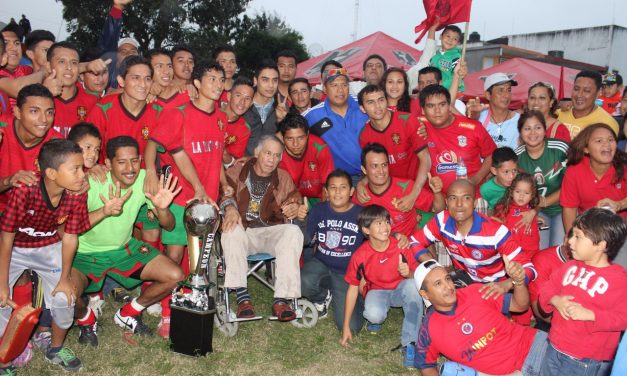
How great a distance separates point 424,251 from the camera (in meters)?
4.66

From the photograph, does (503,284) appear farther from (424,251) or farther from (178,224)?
(178,224)

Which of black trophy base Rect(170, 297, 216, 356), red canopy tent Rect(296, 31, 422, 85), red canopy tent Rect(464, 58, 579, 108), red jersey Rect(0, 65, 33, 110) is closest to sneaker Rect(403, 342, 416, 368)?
black trophy base Rect(170, 297, 216, 356)

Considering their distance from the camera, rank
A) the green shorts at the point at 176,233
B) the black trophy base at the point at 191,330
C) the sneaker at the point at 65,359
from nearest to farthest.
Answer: the sneaker at the point at 65,359, the black trophy base at the point at 191,330, the green shorts at the point at 176,233

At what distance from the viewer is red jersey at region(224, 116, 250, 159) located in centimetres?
571

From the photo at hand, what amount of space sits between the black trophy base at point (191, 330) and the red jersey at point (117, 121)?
164 cm

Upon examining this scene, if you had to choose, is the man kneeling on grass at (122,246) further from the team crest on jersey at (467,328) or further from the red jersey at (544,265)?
the red jersey at (544,265)

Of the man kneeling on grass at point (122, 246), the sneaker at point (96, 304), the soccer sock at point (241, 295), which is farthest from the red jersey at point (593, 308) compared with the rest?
the sneaker at point (96, 304)

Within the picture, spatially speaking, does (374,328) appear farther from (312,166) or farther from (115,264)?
(115,264)

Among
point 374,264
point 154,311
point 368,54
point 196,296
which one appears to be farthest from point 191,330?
point 368,54

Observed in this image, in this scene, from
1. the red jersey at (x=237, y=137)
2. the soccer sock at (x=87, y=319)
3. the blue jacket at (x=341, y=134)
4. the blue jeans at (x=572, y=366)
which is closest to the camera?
the blue jeans at (x=572, y=366)

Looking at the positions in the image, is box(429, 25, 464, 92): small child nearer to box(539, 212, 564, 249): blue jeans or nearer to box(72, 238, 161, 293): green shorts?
box(539, 212, 564, 249): blue jeans

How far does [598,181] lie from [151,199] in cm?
394

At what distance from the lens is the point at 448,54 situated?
777 centimetres

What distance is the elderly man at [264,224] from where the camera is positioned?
4859 millimetres
